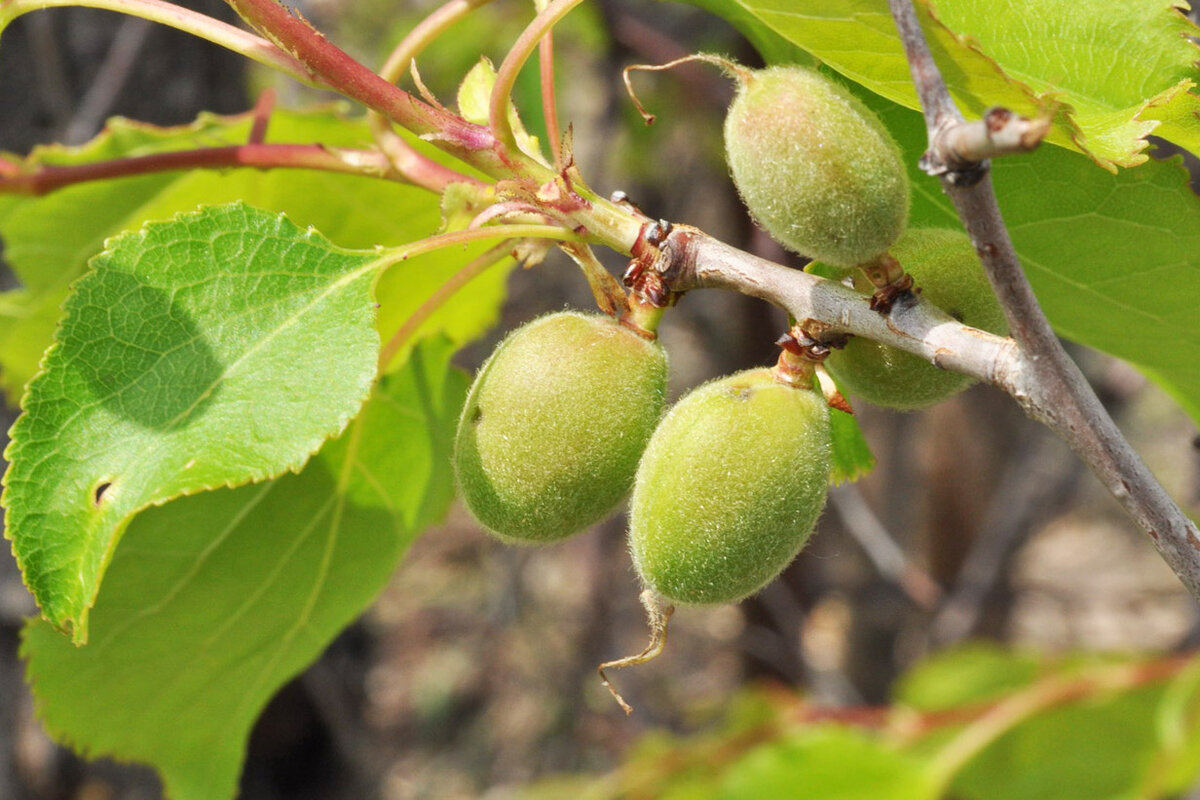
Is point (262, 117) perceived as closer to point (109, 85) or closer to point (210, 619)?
point (210, 619)

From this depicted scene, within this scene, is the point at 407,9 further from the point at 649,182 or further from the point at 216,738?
the point at 216,738

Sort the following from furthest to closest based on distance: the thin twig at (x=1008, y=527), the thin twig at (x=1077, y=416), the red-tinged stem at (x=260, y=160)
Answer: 1. the thin twig at (x=1008, y=527)
2. the red-tinged stem at (x=260, y=160)
3. the thin twig at (x=1077, y=416)

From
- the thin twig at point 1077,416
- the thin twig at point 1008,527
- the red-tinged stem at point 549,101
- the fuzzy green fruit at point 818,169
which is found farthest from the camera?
the thin twig at point 1008,527

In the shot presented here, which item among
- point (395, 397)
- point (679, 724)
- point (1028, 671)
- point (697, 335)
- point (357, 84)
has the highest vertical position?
point (357, 84)

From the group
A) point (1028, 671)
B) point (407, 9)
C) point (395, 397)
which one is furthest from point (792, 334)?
point (407, 9)

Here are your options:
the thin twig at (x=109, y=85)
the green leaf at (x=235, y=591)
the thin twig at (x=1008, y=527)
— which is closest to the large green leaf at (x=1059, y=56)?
the green leaf at (x=235, y=591)

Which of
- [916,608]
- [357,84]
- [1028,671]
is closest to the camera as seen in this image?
[357,84]

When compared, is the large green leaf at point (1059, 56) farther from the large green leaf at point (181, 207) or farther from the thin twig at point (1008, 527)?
the thin twig at point (1008, 527)
